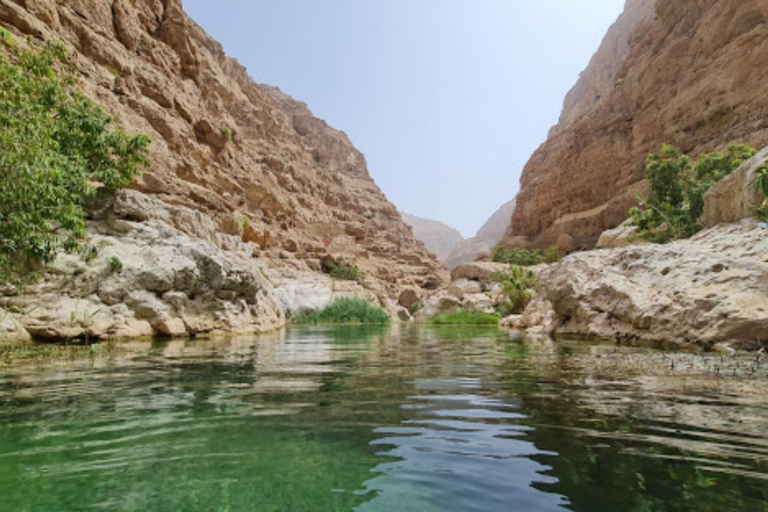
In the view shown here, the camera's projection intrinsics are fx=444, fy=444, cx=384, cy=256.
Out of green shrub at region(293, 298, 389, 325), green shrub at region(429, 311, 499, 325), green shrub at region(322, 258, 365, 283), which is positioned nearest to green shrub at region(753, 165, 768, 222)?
green shrub at region(429, 311, 499, 325)

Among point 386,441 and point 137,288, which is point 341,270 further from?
point 386,441

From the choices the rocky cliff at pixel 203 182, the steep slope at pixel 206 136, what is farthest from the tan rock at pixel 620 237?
the steep slope at pixel 206 136

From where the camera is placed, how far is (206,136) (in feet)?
169

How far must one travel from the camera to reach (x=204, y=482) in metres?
2.21

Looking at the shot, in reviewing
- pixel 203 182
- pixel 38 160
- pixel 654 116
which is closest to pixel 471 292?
pixel 203 182

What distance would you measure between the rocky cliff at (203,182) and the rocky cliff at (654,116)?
28601mm

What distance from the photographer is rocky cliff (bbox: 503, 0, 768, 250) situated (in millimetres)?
48844

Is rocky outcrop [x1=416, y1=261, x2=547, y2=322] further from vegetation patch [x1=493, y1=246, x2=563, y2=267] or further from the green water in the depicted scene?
the green water

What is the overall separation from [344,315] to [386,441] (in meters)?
26.0

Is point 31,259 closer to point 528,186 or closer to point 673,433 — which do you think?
point 673,433

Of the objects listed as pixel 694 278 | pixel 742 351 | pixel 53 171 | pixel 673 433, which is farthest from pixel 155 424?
pixel 694 278

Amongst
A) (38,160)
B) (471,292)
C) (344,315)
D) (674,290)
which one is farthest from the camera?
(471,292)

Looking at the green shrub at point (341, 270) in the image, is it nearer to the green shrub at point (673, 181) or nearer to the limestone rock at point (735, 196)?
the green shrub at point (673, 181)

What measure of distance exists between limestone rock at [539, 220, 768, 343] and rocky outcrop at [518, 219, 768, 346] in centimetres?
1
